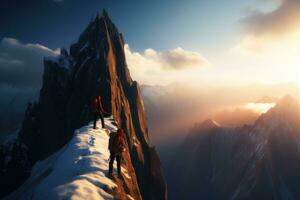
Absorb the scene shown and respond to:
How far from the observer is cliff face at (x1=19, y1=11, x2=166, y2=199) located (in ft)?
362

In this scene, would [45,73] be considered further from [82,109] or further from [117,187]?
[117,187]

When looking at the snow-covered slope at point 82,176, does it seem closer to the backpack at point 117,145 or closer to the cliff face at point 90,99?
the backpack at point 117,145

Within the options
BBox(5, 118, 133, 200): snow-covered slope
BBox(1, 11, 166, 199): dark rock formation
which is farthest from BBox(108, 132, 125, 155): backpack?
BBox(1, 11, 166, 199): dark rock formation

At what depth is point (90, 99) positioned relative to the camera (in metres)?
108

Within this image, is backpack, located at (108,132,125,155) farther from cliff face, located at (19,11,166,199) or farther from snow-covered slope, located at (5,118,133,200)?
cliff face, located at (19,11,166,199)

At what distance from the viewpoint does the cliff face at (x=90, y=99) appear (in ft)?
362

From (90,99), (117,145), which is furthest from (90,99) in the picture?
Result: (117,145)

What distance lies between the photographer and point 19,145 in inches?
6196

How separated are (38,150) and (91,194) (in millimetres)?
136644

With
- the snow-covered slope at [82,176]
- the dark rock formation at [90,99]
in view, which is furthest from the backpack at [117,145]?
the dark rock formation at [90,99]

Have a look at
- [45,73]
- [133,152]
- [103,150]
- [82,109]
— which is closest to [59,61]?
[45,73]

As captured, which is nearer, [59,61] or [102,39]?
[102,39]

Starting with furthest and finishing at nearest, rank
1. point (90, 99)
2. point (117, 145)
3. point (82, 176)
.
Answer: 1. point (90, 99)
2. point (117, 145)
3. point (82, 176)

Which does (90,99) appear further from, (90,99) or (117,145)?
(117,145)
